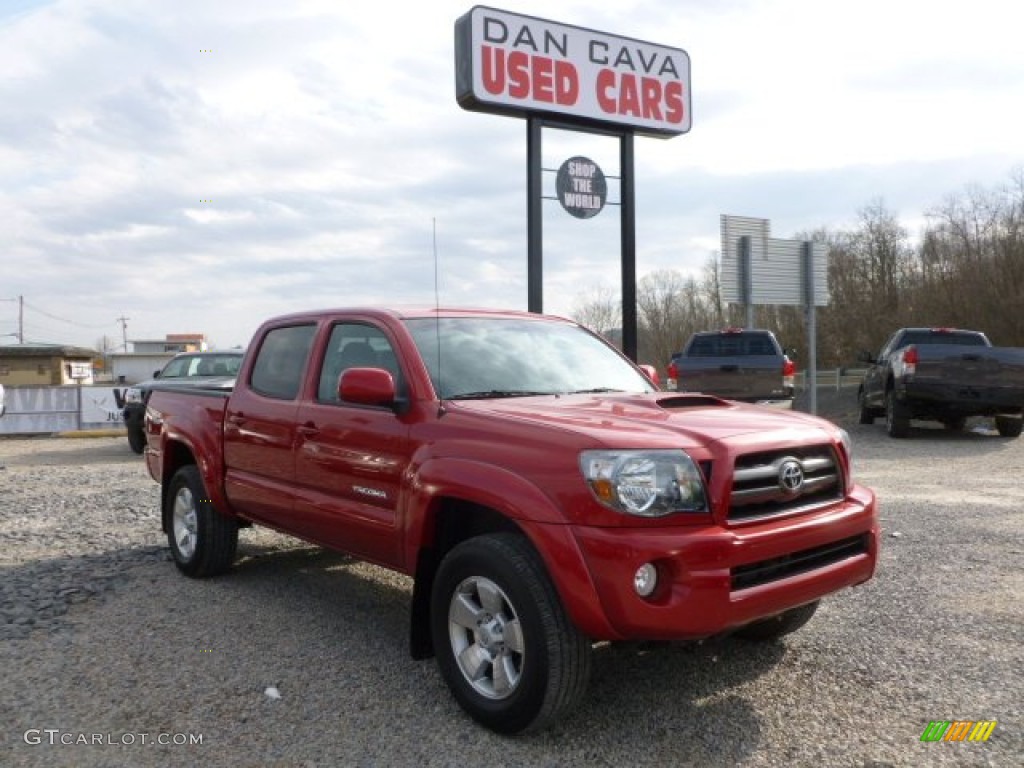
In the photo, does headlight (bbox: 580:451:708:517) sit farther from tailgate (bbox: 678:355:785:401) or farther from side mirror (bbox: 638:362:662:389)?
tailgate (bbox: 678:355:785:401)

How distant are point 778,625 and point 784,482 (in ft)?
4.07

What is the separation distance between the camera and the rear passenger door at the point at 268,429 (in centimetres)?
477

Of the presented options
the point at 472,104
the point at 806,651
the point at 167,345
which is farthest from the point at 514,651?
the point at 167,345

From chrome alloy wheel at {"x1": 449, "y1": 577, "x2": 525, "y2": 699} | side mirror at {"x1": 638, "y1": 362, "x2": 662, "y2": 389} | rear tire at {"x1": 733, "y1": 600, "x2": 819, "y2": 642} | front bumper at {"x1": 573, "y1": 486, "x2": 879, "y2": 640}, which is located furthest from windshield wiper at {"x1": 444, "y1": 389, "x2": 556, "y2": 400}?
rear tire at {"x1": 733, "y1": 600, "x2": 819, "y2": 642}

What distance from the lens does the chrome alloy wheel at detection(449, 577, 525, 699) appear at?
334cm

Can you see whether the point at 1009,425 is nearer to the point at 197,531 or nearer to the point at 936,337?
the point at 936,337

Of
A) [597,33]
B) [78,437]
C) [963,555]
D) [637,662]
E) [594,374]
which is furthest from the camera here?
[78,437]

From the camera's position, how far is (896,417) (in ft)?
45.7

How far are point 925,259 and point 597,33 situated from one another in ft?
127

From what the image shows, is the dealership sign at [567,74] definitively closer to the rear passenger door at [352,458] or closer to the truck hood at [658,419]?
the rear passenger door at [352,458]

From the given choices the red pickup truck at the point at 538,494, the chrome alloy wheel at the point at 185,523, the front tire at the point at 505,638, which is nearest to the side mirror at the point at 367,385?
the red pickup truck at the point at 538,494

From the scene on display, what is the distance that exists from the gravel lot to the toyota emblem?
95cm

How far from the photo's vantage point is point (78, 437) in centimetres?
1794

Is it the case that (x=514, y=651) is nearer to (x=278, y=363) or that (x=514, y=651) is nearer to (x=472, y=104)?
(x=278, y=363)
